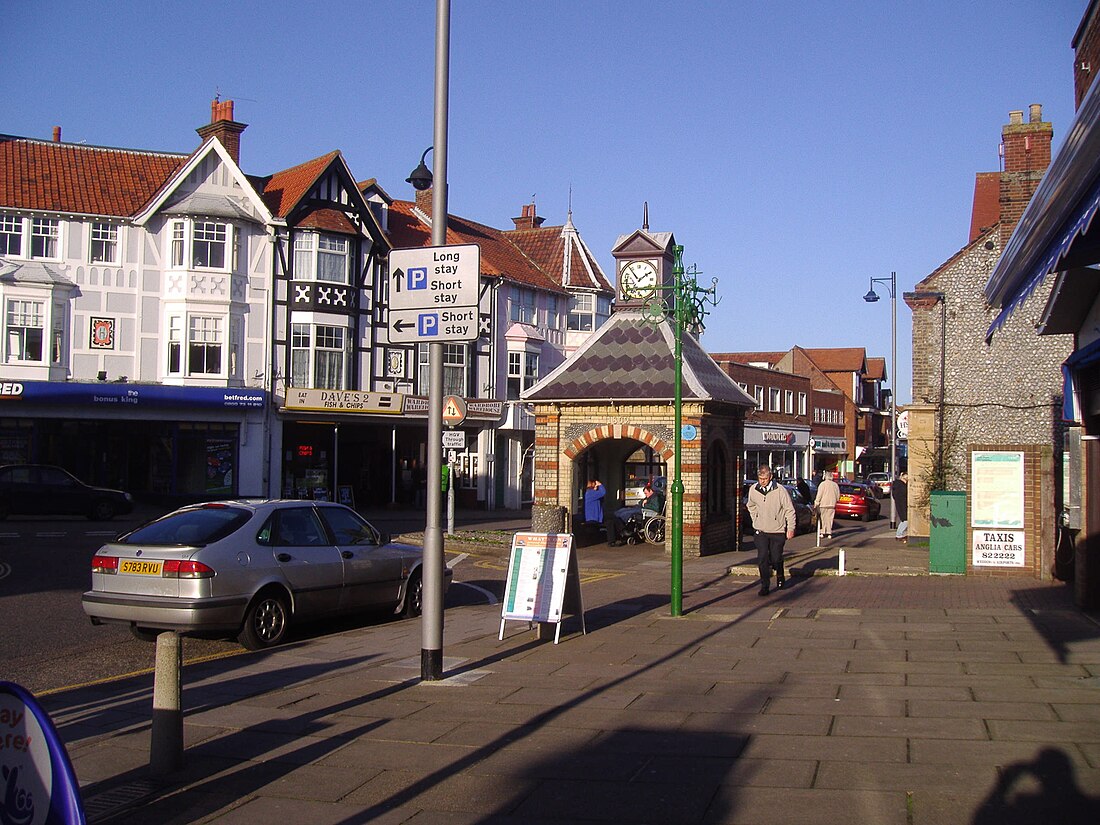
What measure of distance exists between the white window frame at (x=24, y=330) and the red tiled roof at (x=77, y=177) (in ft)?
9.89

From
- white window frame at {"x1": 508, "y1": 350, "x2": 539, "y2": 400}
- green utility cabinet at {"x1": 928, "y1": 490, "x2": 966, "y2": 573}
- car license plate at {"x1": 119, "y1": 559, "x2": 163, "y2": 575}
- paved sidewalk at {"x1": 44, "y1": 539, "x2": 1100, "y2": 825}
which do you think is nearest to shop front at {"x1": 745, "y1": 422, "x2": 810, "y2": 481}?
white window frame at {"x1": 508, "y1": 350, "x2": 539, "y2": 400}

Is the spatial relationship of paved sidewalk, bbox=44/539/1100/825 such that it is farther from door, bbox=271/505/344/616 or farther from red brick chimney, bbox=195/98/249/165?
red brick chimney, bbox=195/98/249/165

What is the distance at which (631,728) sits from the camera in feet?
24.8

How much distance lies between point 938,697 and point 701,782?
9.76ft

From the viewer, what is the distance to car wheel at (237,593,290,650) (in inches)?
436

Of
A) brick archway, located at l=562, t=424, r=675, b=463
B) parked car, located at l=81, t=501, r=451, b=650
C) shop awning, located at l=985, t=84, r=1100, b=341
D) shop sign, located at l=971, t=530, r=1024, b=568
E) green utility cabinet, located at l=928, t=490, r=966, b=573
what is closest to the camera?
shop awning, located at l=985, t=84, r=1100, b=341

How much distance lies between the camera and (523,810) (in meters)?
5.81

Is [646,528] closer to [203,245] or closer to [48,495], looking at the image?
[48,495]

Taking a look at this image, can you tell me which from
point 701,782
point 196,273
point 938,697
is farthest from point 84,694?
point 196,273

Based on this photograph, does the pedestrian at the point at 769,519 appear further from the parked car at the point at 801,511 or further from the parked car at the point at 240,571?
the parked car at the point at 801,511

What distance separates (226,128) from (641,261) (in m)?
19.6

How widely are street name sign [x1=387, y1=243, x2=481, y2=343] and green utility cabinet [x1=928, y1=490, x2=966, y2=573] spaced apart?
11650 mm

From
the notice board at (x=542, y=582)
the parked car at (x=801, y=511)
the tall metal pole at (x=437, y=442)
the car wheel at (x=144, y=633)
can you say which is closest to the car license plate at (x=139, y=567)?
the car wheel at (x=144, y=633)

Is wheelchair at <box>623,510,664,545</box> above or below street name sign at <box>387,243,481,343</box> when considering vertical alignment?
below
